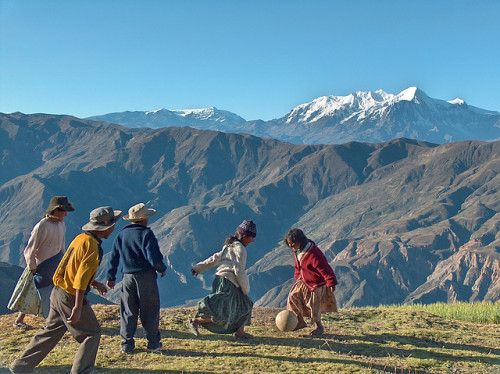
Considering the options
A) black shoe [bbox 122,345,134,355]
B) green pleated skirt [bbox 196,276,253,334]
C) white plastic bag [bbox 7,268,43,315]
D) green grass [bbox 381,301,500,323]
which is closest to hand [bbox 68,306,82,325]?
black shoe [bbox 122,345,134,355]

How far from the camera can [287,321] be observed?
36.2 feet

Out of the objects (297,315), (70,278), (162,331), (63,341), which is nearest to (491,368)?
(297,315)

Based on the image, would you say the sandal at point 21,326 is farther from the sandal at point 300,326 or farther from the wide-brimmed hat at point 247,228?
the sandal at point 300,326

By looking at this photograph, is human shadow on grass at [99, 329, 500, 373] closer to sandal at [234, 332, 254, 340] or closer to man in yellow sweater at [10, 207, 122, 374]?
sandal at [234, 332, 254, 340]

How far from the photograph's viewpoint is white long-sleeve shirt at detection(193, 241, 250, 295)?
9906 millimetres

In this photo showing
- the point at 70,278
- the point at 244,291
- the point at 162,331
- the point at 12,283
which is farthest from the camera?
the point at 12,283

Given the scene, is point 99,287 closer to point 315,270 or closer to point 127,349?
point 127,349

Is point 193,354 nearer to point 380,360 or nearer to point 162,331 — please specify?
point 162,331

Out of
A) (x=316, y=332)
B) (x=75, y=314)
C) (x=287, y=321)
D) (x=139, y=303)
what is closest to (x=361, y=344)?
(x=316, y=332)

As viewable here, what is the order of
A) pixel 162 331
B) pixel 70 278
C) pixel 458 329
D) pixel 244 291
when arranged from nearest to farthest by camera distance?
pixel 70 278
pixel 244 291
pixel 162 331
pixel 458 329

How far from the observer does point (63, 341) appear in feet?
33.8

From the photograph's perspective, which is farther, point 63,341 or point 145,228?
point 63,341

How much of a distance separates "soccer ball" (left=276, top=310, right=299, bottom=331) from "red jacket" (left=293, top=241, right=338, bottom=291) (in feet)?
2.43

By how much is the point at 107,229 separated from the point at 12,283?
110m
